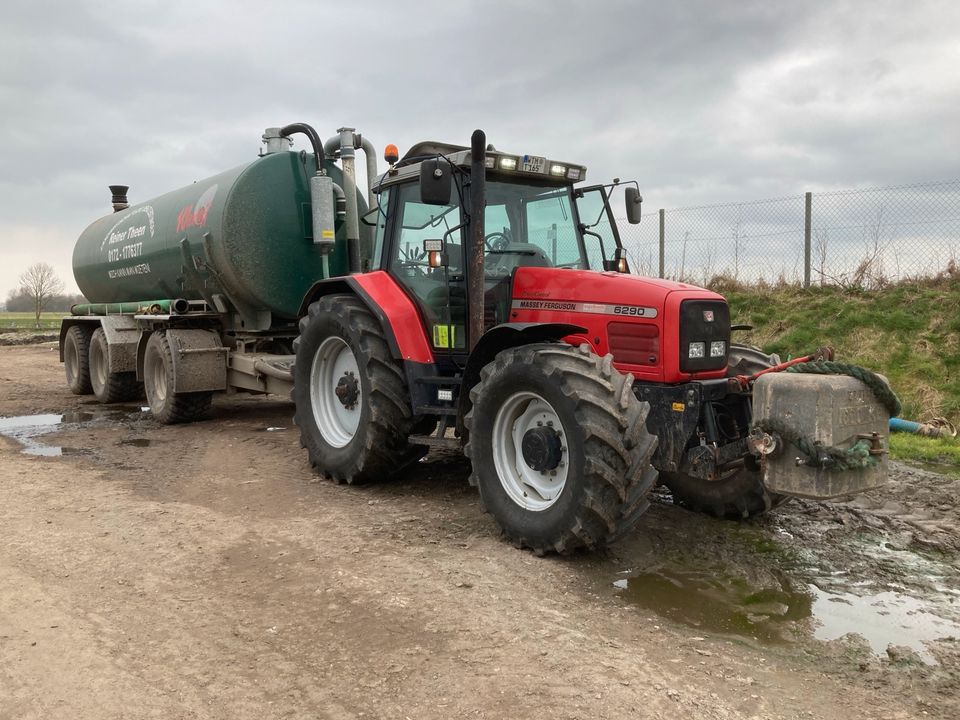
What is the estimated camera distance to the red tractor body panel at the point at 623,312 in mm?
4730

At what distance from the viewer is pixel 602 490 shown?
4188 mm

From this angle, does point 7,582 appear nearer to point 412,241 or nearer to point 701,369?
point 412,241

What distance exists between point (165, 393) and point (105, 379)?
2.11 meters

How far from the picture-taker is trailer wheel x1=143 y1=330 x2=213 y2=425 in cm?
923

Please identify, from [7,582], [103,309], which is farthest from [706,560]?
[103,309]

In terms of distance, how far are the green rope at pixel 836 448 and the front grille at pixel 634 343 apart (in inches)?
30.8

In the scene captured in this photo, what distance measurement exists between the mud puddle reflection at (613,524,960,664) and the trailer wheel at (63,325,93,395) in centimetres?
996

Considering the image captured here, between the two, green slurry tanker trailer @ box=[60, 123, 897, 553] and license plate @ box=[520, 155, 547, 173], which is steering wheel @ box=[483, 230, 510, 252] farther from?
license plate @ box=[520, 155, 547, 173]

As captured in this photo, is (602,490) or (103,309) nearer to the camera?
(602,490)

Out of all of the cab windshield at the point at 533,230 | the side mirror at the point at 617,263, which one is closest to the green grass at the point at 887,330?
the side mirror at the point at 617,263

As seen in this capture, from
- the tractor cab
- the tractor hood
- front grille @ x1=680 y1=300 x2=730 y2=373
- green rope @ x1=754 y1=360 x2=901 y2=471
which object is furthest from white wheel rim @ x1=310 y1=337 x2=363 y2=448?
green rope @ x1=754 y1=360 x2=901 y2=471

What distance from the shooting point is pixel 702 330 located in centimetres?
482

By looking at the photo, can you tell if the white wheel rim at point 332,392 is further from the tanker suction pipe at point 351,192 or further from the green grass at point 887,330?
the green grass at point 887,330

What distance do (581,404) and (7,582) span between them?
10.4 feet
